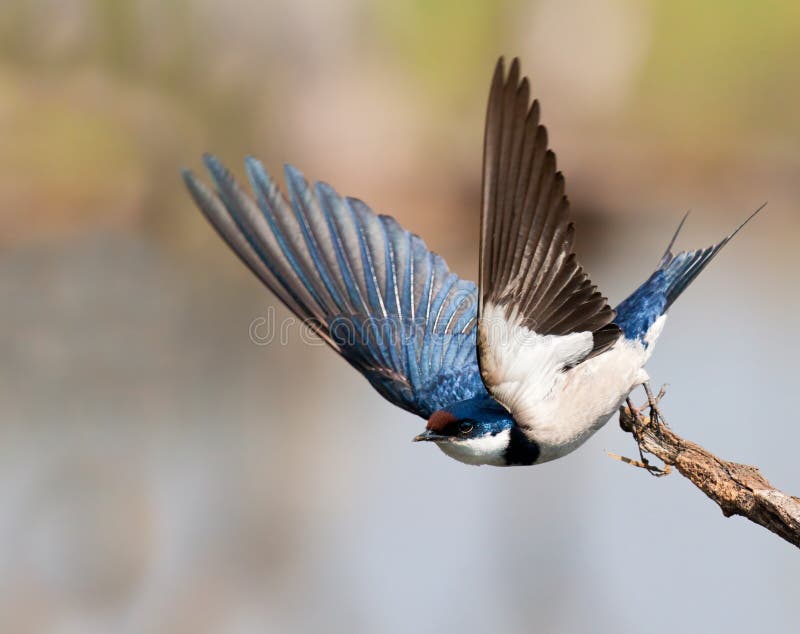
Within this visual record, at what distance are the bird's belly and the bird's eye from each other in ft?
0.25

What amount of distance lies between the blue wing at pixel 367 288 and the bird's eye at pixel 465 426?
23 cm

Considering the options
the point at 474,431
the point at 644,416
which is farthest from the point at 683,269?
the point at 474,431

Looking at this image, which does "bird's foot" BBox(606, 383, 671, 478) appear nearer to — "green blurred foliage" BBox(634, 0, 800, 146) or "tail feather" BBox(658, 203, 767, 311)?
"tail feather" BBox(658, 203, 767, 311)

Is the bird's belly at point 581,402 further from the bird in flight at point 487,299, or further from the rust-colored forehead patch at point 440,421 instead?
the rust-colored forehead patch at point 440,421

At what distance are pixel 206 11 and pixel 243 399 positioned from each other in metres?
1.05

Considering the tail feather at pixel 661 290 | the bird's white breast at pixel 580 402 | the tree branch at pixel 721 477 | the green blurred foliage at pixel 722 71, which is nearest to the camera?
the tree branch at pixel 721 477

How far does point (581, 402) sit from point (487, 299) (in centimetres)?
20

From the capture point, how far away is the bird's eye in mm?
1470

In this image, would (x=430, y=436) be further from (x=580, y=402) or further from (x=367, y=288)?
(x=367, y=288)

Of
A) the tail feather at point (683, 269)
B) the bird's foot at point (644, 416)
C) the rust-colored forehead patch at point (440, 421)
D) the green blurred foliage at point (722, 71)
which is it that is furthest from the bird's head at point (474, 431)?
the green blurred foliage at point (722, 71)

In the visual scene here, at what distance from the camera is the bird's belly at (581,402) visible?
1.42 metres

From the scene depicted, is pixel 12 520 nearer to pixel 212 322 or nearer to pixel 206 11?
pixel 212 322

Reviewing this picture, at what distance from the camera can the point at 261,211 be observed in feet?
5.31

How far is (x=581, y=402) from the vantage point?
4.67 feet
